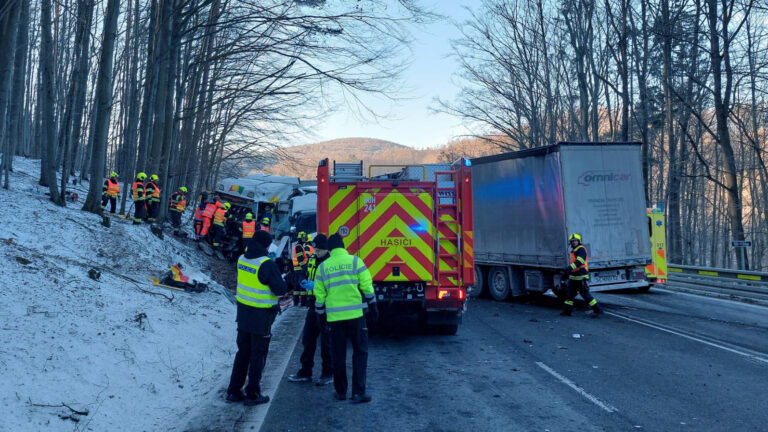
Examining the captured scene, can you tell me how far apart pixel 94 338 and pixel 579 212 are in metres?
10.1

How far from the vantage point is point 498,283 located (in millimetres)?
15414

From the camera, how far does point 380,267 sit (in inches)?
356

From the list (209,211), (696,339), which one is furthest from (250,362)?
(209,211)

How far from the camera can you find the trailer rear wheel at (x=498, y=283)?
49.2ft

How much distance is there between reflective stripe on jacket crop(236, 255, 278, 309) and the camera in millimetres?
5891

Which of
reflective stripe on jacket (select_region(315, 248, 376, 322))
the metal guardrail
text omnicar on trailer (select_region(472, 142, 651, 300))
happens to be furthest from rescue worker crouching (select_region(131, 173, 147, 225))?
the metal guardrail

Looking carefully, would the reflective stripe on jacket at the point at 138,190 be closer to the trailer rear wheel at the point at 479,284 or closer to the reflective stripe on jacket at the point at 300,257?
the reflective stripe on jacket at the point at 300,257

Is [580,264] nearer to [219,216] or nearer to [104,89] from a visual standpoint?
[104,89]

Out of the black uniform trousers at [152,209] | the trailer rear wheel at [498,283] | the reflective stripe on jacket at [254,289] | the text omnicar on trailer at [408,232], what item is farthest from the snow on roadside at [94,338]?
the trailer rear wheel at [498,283]

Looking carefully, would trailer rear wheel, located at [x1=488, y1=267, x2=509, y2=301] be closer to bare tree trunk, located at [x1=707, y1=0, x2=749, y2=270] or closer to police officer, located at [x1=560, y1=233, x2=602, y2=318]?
police officer, located at [x1=560, y1=233, x2=602, y2=318]

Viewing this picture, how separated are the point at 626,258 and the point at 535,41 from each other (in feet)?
68.4

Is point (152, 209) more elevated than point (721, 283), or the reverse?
point (152, 209)

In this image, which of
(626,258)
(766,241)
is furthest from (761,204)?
(626,258)

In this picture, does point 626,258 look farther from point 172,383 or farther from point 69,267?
point 69,267
